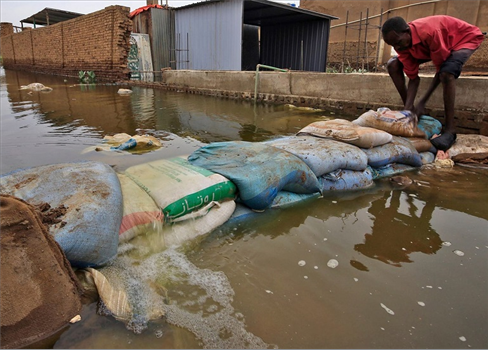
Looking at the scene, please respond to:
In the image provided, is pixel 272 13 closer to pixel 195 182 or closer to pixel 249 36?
pixel 249 36

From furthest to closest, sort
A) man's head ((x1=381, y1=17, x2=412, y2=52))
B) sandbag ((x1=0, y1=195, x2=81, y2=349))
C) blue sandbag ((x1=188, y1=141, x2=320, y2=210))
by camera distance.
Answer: man's head ((x1=381, y1=17, x2=412, y2=52))
blue sandbag ((x1=188, y1=141, x2=320, y2=210))
sandbag ((x1=0, y1=195, x2=81, y2=349))

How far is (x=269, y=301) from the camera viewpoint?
1.33 meters

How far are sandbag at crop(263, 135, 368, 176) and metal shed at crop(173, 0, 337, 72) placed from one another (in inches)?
284

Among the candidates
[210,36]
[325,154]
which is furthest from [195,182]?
[210,36]

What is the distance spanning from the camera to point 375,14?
1418 cm

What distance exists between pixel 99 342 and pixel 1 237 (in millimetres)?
473

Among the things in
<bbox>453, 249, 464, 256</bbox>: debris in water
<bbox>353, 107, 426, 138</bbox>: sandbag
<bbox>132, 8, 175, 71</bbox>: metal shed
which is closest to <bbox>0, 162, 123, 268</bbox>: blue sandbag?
<bbox>453, 249, 464, 256</bbox>: debris in water

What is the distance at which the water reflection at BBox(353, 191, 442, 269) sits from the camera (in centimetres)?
171

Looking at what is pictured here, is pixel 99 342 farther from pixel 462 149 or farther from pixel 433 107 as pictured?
pixel 433 107

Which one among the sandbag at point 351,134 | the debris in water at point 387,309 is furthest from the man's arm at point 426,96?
the debris in water at point 387,309

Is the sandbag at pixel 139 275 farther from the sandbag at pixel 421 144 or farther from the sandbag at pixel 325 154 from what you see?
the sandbag at pixel 421 144

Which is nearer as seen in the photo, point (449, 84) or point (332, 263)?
point (332, 263)

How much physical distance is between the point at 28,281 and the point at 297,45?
1191cm

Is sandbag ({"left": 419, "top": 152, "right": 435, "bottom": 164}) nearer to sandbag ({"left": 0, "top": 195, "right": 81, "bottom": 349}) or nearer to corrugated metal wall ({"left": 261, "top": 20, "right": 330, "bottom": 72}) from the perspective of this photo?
sandbag ({"left": 0, "top": 195, "right": 81, "bottom": 349})
